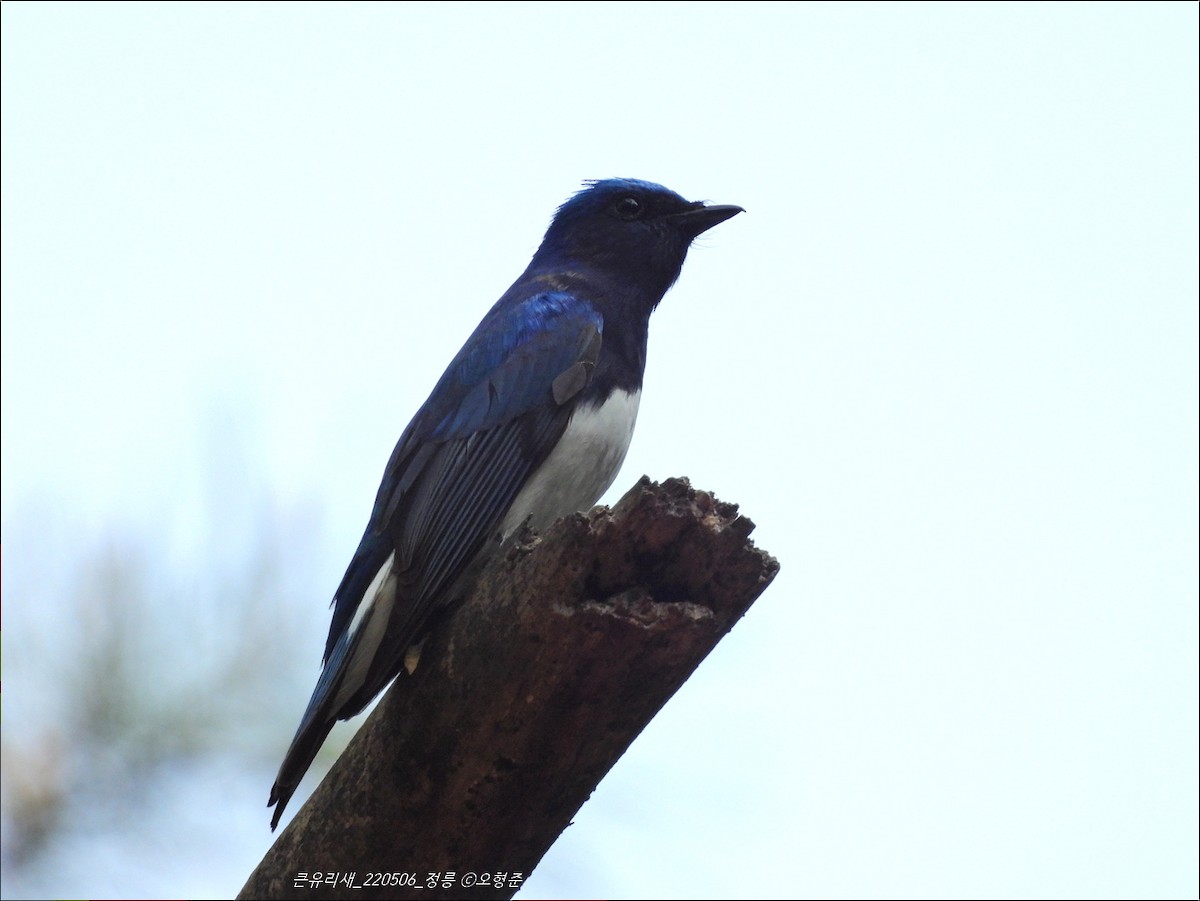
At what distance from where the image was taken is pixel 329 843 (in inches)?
134

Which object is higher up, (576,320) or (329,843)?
(576,320)

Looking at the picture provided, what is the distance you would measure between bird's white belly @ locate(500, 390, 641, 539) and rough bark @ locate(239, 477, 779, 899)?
3.62 ft

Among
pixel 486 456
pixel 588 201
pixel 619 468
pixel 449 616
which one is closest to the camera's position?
pixel 449 616

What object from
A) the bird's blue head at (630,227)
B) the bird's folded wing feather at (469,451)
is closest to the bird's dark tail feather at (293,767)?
the bird's folded wing feather at (469,451)

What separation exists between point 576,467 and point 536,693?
1.52m

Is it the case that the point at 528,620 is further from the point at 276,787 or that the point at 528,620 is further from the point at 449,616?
the point at 276,787

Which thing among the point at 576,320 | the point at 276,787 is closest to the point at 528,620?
the point at 276,787

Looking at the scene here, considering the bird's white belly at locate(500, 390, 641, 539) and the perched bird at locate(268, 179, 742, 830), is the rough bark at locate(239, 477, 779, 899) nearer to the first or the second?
the perched bird at locate(268, 179, 742, 830)

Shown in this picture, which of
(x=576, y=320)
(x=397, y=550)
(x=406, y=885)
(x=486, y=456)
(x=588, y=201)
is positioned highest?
(x=588, y=201)

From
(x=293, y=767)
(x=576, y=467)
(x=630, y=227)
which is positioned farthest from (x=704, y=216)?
(x=293, y=767)

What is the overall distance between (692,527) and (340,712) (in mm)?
1560

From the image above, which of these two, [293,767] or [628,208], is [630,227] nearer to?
[628,208]

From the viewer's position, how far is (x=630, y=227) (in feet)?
19.1

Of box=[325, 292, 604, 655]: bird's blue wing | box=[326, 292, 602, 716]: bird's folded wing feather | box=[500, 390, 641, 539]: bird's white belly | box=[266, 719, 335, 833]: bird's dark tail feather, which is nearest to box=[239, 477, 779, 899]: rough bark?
box=[266, 719, 335, 833]: bird's dark tail feather
